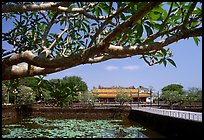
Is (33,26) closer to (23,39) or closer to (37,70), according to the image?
(23,39)

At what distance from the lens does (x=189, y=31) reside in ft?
5.39

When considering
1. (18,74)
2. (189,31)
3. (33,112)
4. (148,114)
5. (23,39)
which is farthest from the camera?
(33,112)

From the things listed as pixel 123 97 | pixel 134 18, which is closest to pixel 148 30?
pixel 134 18

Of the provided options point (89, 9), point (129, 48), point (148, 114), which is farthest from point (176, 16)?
point (148, 114)

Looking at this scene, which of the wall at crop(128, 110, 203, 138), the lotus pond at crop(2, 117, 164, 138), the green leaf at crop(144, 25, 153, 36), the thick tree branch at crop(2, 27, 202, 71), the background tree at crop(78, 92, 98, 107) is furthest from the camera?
the background tree at crop(78, 92, 98, 107)

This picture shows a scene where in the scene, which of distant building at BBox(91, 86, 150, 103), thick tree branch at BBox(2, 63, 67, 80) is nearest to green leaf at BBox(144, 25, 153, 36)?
thick tree branch at BBox(2, 63, 67, 80)

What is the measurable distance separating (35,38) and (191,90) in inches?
1600

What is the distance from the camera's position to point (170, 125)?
1233 cm

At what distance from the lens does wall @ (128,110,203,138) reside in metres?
8.97

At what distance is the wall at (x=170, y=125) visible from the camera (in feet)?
29.4

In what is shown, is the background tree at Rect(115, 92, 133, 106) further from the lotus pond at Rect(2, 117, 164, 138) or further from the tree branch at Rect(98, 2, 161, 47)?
the tree branch at Rect(98, 2, 161, 47)

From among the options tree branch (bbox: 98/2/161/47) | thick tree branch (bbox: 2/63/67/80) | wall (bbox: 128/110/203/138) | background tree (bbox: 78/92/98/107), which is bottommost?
wall (bbox: 128/110/203/138)

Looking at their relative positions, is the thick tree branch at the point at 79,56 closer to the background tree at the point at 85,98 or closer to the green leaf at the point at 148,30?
the green leaf at the point at 148,30

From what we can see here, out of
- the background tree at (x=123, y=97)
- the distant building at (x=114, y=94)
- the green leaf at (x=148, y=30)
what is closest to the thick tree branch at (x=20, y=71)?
the green leaf at (x=148, y=30)
